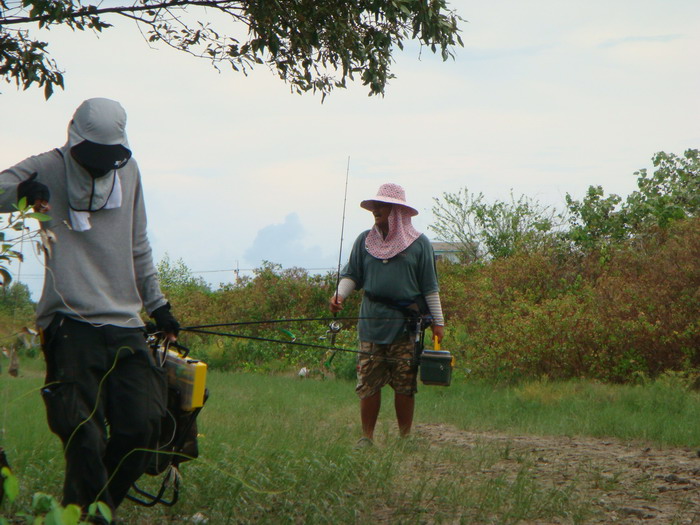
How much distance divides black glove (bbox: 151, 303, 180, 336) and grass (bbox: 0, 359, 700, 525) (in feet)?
2.32

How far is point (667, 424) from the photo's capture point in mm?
8305

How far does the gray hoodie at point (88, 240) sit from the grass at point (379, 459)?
2.16 feet

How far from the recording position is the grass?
483cm

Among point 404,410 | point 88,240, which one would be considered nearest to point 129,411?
point 88,240

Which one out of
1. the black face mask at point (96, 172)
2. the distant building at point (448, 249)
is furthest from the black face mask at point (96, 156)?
the distant building at point (448, 249)

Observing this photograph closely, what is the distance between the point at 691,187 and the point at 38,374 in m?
14.0

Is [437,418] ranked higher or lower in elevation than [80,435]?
lower

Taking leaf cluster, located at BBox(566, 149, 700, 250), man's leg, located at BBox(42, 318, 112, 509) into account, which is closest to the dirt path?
man's leg, located at BBox(42, 318, 112, 509)

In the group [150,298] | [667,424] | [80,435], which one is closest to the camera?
[80,435]

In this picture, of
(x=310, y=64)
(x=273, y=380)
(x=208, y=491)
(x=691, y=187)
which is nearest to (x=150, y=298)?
(x=208, y=491)

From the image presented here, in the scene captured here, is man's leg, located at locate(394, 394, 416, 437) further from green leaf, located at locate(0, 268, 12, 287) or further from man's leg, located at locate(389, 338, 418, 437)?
green leaf, located at locate(0, 268, 12, 287)

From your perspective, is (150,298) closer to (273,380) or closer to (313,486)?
(313,486)

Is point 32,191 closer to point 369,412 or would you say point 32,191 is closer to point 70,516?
point 70,516

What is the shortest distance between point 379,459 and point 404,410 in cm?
129
